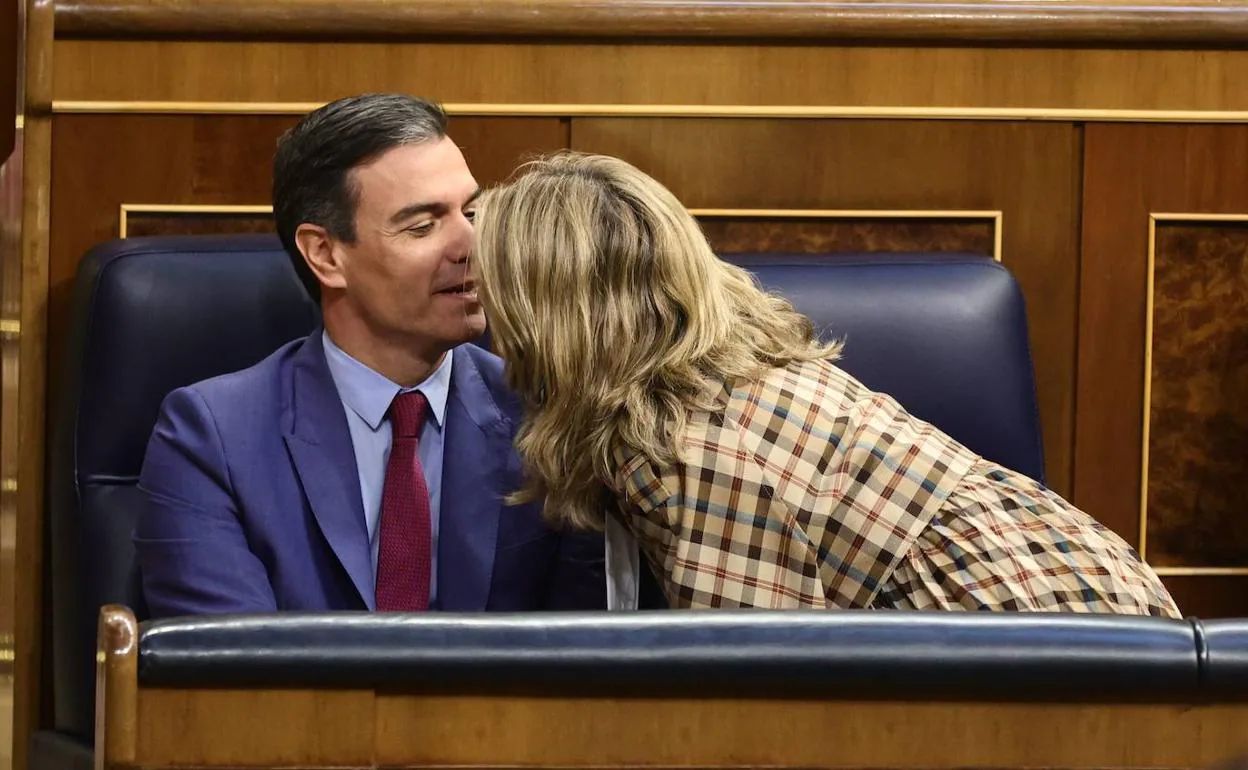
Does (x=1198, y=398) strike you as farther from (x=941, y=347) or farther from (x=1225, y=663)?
(x=1225, y=663)

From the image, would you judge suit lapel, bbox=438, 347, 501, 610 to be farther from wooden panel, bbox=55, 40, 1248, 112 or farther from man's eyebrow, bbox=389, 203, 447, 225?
wooden panel, bbox=55, 40, 1248, 112

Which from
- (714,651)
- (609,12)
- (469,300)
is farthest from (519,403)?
(714,651)

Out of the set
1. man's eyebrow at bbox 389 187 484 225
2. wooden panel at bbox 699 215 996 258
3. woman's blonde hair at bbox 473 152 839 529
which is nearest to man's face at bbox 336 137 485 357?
man's eyebrow at bbox 389 187 484 225

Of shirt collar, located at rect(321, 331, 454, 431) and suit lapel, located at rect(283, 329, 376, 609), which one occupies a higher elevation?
shirt collar, located at rect(321, 331, 454, 431)

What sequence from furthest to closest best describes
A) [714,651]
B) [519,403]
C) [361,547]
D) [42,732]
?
[42,732] < [519,403] < [361,547] < [714,651]

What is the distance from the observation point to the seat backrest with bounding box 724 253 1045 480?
5.53ft

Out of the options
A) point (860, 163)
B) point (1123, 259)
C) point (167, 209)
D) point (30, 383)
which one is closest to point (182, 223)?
point (167, 209)

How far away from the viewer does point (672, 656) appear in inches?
33.5

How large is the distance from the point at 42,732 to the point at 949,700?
125 centimetres

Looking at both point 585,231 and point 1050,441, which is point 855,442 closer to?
point 585,231

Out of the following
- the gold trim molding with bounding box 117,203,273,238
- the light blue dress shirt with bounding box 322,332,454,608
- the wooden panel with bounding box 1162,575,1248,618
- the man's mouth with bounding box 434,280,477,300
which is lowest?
the wooden panel with bounding box 1162,575,1248,618

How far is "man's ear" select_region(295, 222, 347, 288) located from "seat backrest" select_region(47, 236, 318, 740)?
0.30 feet

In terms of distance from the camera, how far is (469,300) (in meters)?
1.60

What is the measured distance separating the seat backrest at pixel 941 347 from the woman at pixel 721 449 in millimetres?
194
